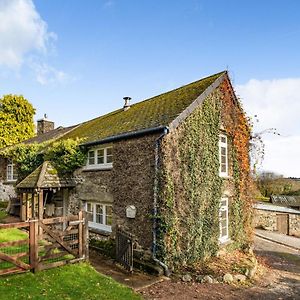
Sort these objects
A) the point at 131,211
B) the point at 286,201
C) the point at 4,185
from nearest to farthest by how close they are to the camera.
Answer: the point at 131,211 < the point at 4,185 < the point at 286,201

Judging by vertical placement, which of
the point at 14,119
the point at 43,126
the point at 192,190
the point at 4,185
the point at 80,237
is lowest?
the point at 80,237

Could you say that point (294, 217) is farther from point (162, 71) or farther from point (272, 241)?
point (162, 71)

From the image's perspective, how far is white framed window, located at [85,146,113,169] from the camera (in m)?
13.8

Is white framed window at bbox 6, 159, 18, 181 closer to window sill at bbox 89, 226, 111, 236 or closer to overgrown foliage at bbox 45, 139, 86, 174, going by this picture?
overgrown foliage at bbox 45, 139, 86, 174

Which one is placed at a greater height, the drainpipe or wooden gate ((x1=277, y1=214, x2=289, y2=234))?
the drainpipe

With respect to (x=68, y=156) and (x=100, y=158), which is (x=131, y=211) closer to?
(x=100, y=158)

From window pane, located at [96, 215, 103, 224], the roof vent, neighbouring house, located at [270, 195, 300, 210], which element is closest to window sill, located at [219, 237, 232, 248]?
window pane, located at [96, 215, 103, 224]

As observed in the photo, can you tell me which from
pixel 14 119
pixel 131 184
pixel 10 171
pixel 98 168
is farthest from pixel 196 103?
pixel 14 119

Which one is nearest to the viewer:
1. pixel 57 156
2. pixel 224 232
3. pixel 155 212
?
pixel 155 212

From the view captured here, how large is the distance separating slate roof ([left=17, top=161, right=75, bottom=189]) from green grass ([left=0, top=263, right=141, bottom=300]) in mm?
6223

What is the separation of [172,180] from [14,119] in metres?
29.9

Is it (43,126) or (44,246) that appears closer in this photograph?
(44,246)

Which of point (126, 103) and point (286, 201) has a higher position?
point (126, 103)

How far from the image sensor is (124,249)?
1089cm
